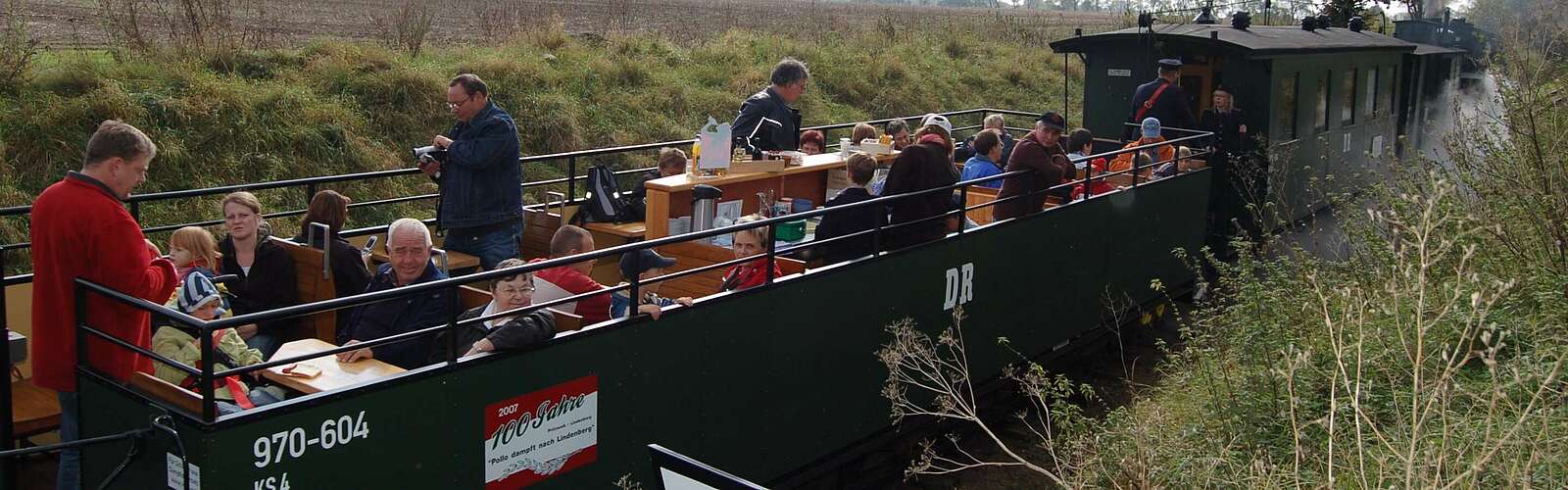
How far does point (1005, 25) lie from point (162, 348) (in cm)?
3156

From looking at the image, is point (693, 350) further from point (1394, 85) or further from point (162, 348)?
point (1394, 85)

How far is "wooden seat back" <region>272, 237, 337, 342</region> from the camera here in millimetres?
6781

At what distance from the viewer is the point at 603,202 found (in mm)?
8312

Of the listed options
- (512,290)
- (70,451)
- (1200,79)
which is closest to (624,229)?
(512,290)

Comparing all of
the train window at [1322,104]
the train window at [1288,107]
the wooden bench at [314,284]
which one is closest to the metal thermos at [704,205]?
the wooden bench at [314,284]

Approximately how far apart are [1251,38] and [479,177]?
8524 mm

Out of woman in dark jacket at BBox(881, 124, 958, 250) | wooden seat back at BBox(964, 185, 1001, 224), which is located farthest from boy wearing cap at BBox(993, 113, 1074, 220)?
woman in dark jacket at BBox(881, 124, 958, 250)

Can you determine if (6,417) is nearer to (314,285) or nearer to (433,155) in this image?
(314,285)

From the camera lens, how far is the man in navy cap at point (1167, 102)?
40.1ft

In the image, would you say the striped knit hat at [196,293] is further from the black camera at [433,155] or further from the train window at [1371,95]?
the train window at [1371,95]

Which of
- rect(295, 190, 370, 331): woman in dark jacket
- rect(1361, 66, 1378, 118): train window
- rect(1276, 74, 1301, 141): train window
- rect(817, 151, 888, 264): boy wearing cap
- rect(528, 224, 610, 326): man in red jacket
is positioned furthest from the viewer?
rect(1361, 66, 1378, 118): train window

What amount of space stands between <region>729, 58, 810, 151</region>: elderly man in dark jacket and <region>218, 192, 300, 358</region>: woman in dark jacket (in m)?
3.49

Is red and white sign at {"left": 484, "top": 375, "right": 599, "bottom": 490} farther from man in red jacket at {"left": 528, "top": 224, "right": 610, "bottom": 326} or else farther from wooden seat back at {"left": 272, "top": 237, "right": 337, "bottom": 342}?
wooden seat back at {"left": 272, "top": 237, "right": 337, "bottom": 342}

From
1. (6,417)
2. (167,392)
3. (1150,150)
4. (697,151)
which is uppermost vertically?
(697,151)
